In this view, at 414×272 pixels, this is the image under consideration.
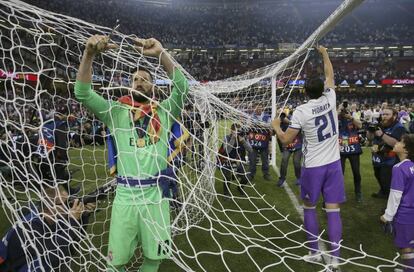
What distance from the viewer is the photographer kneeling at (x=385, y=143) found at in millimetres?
5352

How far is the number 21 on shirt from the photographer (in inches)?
151

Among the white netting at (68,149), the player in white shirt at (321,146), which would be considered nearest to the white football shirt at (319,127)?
the player in white shirt at (321,146)

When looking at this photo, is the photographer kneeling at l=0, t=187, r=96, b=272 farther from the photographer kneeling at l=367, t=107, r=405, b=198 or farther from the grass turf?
the photographer kneeling at l=367, t=107, r=405, b=198

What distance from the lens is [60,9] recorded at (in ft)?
108

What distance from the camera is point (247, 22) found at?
4522 cm

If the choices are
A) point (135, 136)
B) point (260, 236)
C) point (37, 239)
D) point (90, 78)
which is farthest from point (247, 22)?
point (37, 239)

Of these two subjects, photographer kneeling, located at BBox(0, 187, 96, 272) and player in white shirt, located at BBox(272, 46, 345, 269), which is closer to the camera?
photographer kneeling, located at BBox(0, 187, 96, 272)

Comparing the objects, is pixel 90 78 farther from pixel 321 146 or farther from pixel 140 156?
pixel 321 146

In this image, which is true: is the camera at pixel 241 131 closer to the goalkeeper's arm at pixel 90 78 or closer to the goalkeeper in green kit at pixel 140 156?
the goalkeeper in green kit at pixel 140 156

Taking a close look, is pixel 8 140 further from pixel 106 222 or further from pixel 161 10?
pixel 161 10

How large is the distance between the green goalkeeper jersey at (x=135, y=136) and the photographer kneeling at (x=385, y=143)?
363 centimetres

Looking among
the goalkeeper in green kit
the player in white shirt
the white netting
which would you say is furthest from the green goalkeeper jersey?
the player in white shirt

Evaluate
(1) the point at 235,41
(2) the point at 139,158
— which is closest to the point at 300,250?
(2) the point at 139,158

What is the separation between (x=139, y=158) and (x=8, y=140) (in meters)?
0.85
